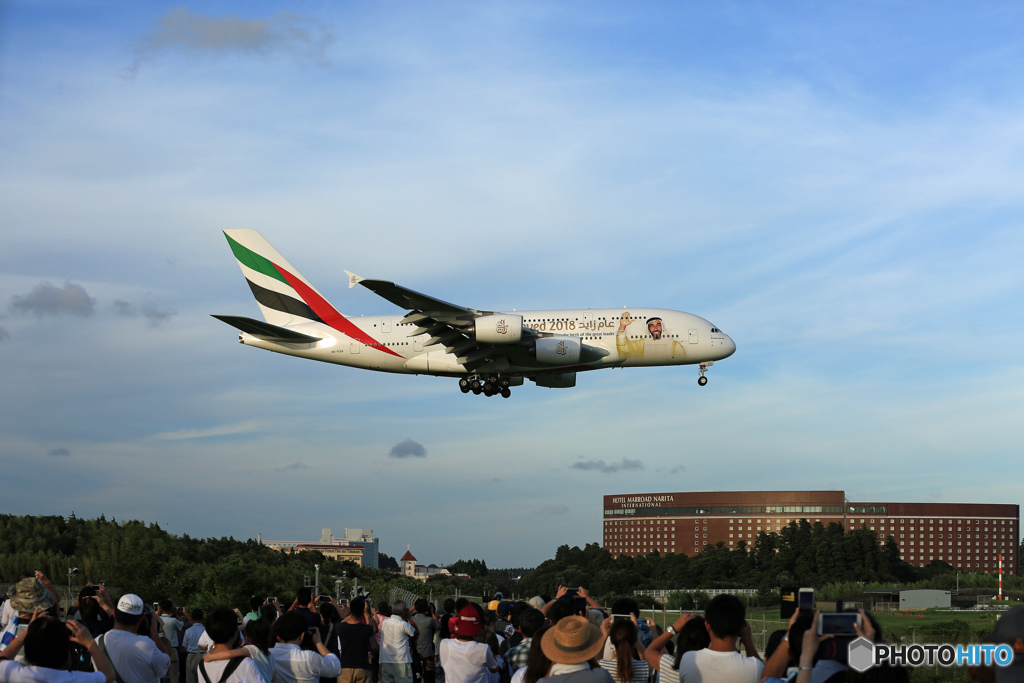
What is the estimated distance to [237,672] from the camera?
318 inches

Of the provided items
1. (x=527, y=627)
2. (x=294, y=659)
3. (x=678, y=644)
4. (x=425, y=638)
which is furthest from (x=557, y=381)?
(x=678, y=644)

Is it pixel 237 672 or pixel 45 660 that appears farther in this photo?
pixel 237 672

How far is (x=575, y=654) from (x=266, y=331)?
36.5m

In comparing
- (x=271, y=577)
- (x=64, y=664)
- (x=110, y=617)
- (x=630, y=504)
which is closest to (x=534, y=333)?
(x=110, y=617)

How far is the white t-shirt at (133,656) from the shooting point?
9055mm

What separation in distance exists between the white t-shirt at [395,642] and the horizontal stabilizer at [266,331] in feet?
88.7

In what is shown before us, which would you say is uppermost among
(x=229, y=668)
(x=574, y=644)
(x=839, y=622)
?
(x=839, y=622)

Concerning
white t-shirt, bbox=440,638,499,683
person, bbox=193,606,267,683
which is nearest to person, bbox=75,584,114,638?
person, bbox=193,606,267,683

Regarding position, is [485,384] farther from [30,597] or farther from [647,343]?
[30,597]

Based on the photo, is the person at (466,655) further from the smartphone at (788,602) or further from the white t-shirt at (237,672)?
the smartphone at (788,602)

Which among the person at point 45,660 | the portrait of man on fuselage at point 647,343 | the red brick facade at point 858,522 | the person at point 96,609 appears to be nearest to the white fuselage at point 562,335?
the portrait of man on fuselage at point 647,343

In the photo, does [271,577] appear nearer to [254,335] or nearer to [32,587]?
[254,335]

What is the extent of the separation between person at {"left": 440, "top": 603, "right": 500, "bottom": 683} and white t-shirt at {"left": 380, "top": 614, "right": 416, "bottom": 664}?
161 inches

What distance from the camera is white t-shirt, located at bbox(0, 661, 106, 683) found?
273 inches
